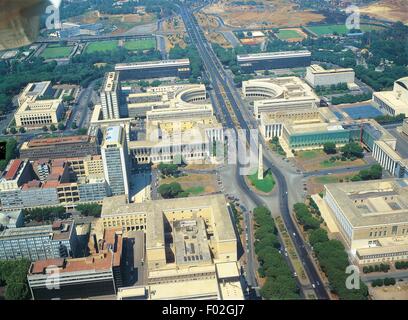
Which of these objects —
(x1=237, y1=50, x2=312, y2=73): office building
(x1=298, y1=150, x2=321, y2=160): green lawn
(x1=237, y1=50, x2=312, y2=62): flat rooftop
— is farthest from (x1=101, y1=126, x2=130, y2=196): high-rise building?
(x1=237, y1=50, x2=312, y2=62): flat rooftop

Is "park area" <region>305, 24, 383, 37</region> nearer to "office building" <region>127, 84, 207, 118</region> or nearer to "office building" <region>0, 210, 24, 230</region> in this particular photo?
"office building" <region>127, 84, 207, 118</region>

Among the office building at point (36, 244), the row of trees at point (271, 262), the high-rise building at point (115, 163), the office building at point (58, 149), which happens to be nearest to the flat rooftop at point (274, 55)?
the office building at point (58, 149)

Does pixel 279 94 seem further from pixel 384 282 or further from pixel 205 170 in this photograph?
pixel 384 282

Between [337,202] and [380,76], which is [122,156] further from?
[380,76]

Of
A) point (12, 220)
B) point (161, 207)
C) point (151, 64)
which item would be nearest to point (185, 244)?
point (161, 207)

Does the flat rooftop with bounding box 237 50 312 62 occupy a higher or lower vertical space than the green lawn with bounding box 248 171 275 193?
higher

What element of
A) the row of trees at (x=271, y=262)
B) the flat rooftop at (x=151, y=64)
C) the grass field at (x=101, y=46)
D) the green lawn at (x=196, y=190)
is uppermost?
the flat rooftop at (x=151, y=64)

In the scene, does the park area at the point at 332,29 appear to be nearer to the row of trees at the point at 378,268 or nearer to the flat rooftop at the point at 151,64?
the flat rooftop at the point at 151,64
